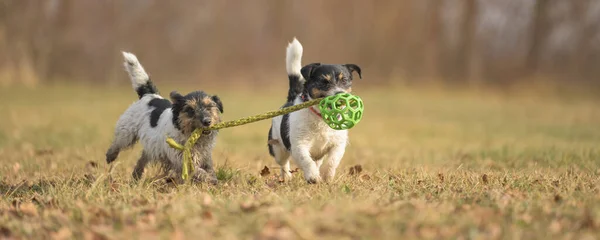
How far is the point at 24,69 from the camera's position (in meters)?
31.2

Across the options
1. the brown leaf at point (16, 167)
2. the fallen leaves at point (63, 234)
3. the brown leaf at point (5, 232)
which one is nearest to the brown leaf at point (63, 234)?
the fallen leaves at point (63, 234)

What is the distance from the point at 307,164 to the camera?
5496 mm

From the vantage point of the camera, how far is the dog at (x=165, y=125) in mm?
5473

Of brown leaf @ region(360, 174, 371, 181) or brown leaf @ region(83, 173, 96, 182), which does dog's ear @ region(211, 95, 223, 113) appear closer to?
brown leaf @ region(83, 173, 96, 182)

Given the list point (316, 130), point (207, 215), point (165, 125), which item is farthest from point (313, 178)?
point (207, 215)

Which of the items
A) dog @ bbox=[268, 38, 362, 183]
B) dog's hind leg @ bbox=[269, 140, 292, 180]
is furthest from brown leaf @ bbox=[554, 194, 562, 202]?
dog's hind leg @ bbox=[269, 140, 292, 180]

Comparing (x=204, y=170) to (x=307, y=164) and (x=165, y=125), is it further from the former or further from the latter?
(x=307, y=164)

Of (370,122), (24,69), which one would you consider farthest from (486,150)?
(24,69)

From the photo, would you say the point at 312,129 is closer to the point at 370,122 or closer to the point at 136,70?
the point at 136,70

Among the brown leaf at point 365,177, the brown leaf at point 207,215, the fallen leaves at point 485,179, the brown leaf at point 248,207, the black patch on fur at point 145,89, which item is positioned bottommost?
the brown leaf at point 365,177

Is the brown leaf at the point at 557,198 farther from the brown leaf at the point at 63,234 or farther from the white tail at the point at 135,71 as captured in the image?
the white tail at the point at 135,71

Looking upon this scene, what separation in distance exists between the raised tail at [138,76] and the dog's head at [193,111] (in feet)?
4.54

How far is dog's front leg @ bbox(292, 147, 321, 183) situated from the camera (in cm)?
543

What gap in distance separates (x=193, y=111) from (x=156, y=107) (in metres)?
1.03
